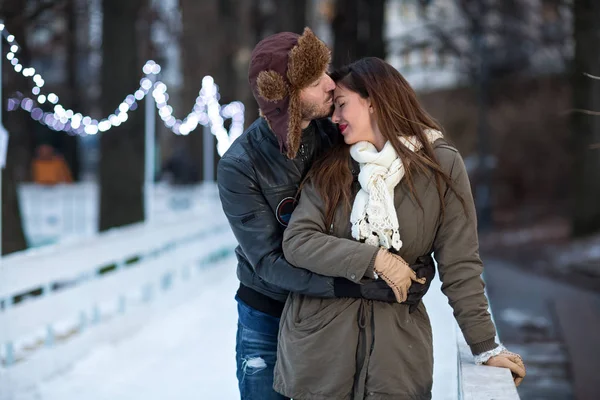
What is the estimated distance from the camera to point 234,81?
77.0 feet

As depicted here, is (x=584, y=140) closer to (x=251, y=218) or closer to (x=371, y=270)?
(x=251, y=218)

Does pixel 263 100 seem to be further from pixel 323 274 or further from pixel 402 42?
pixel 402 42

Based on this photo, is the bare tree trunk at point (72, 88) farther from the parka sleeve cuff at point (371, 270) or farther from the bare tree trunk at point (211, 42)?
the parka sleeve cuff at point (371, 270)

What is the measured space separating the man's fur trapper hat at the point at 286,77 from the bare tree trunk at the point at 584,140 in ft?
47.8

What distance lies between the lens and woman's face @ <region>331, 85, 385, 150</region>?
10.9 ft

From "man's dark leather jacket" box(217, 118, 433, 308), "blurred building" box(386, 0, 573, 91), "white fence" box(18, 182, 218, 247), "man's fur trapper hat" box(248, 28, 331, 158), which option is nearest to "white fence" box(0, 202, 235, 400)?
"man's dark leather jacket" box(217, 118, 433, 308)

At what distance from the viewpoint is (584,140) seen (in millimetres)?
18562

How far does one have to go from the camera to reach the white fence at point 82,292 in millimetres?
6699

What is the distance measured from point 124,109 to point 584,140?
11.6m

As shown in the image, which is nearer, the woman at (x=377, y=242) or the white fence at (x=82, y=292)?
the woman at (x=377, y=242)

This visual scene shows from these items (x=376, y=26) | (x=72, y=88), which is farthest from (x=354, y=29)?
(x=72, y=88)

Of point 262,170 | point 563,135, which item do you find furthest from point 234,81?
point 262,170

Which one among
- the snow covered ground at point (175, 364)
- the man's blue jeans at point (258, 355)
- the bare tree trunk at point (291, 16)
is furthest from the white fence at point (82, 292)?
the bare tree trunk at point (291, 16)

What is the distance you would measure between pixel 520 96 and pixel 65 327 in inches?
933
